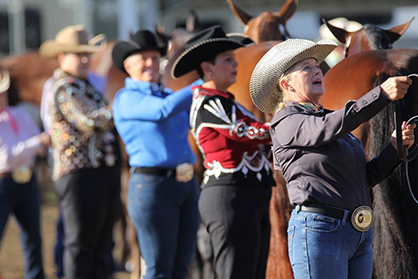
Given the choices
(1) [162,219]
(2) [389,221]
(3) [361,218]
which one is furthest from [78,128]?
(3) [361,218]

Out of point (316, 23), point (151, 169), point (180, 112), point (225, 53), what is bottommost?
point (151, 169)

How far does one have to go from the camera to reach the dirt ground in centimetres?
779

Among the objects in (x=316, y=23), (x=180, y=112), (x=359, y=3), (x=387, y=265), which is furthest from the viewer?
(x=316, y=23)

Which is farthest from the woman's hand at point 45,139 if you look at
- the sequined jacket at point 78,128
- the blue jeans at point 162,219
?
the blue jeans at point 162,219

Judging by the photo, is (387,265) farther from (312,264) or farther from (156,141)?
(156,141)

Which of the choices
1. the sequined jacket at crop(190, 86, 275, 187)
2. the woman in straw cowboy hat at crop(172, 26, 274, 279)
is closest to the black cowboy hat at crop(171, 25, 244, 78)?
the woman in straw cowboy hat at crop(172, 26, 274, 279)

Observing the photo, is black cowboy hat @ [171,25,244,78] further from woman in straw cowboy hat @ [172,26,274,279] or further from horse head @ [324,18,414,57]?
horse head @ [324,18,414,57]

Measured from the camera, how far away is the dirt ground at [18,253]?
307 inches

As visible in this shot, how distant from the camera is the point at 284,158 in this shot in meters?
3.33

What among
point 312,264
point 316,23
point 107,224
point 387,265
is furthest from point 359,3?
point 312,264

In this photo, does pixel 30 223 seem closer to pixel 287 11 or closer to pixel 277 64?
pixel 287 11

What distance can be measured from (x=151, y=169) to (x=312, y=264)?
200 cm

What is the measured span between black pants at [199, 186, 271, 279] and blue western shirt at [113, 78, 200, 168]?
0.73 meters

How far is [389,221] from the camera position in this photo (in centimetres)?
398
